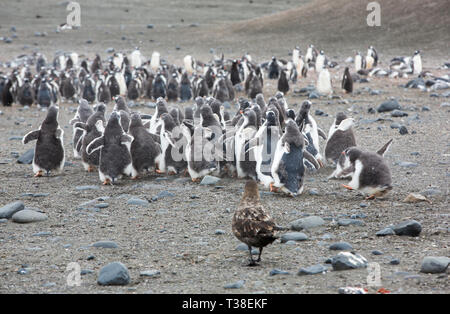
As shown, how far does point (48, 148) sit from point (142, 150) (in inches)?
49.0

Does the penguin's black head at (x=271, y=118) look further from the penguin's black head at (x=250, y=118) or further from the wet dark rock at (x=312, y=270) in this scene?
the wet dark rock at (x=312, y=270)

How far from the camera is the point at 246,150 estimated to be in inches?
305

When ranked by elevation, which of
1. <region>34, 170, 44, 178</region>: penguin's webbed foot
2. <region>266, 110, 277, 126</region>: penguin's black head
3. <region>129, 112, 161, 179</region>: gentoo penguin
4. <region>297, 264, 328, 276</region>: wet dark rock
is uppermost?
<region>266, 110, 277, 126</region>: penguin's black head

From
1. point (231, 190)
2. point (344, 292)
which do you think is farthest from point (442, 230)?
point (231, 190)

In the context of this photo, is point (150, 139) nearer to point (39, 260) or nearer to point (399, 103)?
point (39, 260)

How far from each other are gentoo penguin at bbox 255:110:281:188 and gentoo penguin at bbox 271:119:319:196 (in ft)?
0.89

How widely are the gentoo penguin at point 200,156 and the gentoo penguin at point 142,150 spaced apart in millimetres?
537

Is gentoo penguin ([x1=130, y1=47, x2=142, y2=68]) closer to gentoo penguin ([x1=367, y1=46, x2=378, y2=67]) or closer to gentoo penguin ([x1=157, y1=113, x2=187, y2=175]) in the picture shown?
gentoo penguin ([x1=367, y1=46, x2=378, y2=67])

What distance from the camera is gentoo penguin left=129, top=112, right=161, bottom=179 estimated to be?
27.0ft

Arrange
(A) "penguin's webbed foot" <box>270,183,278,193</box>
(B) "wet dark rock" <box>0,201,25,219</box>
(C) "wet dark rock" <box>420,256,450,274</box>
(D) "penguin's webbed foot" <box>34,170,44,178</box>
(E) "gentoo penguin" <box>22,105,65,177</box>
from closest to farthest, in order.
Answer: (C) "wet dark rock" <box>420,256,450,274</box> → (B) "wet dark rock" <box>0,201,25,219</box> → (A) "penguin's webbed foot" <box>270,183,278,193</box> → (E) "gentoo penguin" <box>22,105,65,177</box> → (D) "penguin's webbed foot" <box>34,170,44,178</box>

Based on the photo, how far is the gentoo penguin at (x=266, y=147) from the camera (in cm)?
746

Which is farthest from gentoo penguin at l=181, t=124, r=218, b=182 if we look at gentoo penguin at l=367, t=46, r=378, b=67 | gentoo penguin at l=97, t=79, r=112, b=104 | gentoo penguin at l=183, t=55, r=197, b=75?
gentoo penguin at l=183, t=55, r=197, b=75

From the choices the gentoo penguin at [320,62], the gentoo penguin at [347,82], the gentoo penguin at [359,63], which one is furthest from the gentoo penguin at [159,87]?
the gentoo penguin at [359,63]

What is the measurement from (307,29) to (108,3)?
61.9 ft
